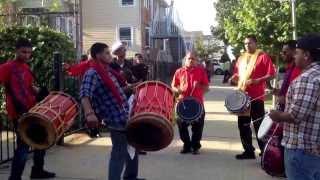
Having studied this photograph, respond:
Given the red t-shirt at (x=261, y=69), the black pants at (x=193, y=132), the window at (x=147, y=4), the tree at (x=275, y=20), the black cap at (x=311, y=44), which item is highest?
the window at (x=147, y=4)

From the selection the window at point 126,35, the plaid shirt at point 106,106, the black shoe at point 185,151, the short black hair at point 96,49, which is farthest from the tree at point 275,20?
the plaid shirt at point 106,106

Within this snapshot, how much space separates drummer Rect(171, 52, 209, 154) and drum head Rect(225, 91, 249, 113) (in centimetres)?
78

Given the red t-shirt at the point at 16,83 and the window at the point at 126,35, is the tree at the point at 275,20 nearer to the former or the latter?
the window at the point at 126,35

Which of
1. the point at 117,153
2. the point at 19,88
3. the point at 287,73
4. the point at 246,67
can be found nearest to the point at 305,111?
the point at 117,153

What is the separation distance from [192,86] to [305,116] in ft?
16.7

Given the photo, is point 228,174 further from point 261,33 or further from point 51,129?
point 261,33

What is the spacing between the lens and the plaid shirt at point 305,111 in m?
4.04

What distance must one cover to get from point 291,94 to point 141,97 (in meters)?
1.88

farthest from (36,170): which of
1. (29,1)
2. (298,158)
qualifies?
(29,1)

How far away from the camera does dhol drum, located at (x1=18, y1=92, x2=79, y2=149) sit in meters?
5.53

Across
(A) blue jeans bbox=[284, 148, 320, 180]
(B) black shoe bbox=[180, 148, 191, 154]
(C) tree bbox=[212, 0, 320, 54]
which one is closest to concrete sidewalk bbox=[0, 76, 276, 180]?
(B) black shoe bbox=[180, 148, 191, 154]

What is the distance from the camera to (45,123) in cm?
552

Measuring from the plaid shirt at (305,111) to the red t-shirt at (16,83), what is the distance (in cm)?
344

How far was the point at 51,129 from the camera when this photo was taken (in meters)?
5.50
